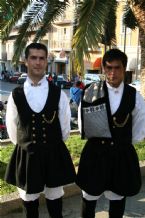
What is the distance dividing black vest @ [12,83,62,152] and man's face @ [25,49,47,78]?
17cm

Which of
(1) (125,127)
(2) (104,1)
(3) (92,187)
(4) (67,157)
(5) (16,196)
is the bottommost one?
(5) (16,196)

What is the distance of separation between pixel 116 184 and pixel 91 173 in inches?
9.5

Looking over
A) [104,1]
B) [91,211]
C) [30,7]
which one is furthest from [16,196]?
[30,7]

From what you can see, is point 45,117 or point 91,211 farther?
point 91,211

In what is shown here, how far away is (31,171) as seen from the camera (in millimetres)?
3318

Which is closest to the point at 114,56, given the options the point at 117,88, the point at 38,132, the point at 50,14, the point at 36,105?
the point at 117,88

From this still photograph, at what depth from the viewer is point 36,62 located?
3.31 m

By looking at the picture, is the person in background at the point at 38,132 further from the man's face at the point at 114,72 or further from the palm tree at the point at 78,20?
the palm tree at the point at 78,20

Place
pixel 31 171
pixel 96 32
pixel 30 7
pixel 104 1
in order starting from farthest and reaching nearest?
pixel 30 7
pixel 104 1
pixel 96 32
pixel 31 171

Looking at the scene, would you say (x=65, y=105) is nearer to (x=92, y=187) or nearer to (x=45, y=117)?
(x=45, y=117)

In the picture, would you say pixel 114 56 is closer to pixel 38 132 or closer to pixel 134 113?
pixel 134 113

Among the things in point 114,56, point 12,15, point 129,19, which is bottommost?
point 114,56

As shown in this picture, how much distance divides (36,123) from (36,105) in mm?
152

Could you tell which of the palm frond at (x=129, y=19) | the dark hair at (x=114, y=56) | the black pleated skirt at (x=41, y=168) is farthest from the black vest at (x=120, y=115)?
the palm frond at (x=129, y=19)
